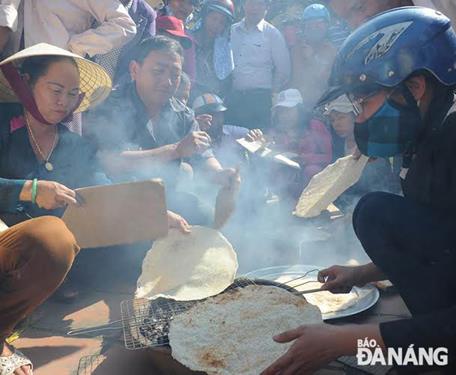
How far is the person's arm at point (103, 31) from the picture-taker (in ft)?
11.8

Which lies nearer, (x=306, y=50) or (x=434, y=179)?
(x=434, y=179)

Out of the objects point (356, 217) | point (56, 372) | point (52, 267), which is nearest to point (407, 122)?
point (356, 217)

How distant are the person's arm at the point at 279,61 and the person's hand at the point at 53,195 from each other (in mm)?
4739

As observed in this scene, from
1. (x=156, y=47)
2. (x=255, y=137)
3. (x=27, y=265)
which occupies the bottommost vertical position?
(x=255, y=137)

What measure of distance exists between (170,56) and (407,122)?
2.27 m

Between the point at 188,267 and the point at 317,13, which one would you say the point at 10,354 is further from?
the point at 317,13

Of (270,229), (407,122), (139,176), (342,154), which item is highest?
(407,122)

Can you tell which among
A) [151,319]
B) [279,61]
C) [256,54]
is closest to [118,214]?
[151,319]

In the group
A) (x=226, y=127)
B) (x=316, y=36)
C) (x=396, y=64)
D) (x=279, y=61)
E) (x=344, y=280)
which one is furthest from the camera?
(x=279, y=61)

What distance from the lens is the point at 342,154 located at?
5621mm

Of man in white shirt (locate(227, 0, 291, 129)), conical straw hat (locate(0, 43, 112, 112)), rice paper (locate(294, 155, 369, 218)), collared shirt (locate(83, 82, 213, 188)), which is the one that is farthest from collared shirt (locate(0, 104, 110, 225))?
man in white shirt (locate(227, 0, 291, 129))

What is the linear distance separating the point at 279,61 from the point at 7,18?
13.7 ft

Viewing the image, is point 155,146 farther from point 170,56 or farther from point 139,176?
point 170,56

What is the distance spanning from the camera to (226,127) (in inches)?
239
